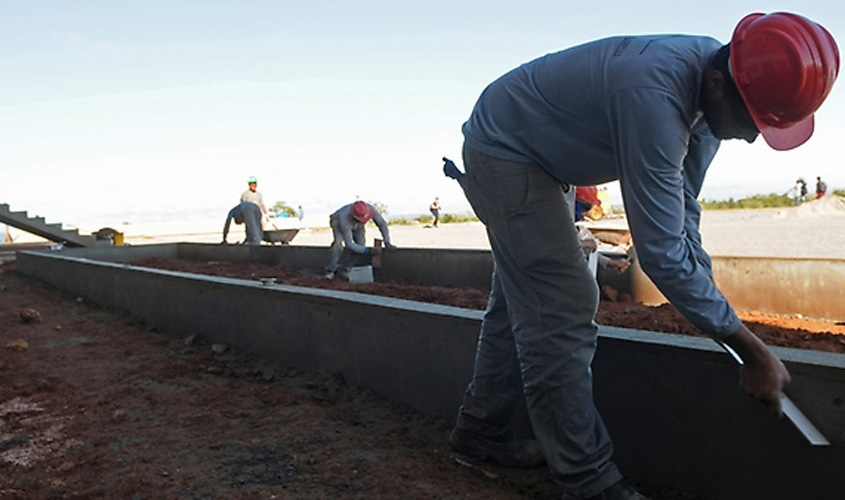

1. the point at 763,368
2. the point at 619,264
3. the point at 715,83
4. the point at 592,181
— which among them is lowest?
the point at 763,368

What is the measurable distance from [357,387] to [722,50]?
2.79 meters

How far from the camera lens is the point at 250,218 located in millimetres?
14477

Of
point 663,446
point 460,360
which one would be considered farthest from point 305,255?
point 663,446

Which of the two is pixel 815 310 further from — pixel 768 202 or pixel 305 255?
pixel 768 202

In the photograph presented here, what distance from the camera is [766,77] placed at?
6.63 ft

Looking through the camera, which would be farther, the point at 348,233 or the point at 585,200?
the point at 348,233

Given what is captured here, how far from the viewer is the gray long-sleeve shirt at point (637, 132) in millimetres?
2055

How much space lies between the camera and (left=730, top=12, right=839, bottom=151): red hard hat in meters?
2.02

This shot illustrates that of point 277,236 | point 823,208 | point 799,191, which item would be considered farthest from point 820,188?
point 277,236

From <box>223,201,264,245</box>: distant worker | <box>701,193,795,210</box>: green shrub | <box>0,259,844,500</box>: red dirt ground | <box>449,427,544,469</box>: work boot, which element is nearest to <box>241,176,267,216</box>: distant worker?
<box>223,201,264,245</box>: distant worker

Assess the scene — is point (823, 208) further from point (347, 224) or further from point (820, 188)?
point (347, 224)

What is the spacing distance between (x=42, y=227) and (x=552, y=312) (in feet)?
59.0

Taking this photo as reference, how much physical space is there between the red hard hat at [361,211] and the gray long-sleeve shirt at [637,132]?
25.4 feet

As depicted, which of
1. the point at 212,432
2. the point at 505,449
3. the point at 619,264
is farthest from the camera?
the point at 619,264
